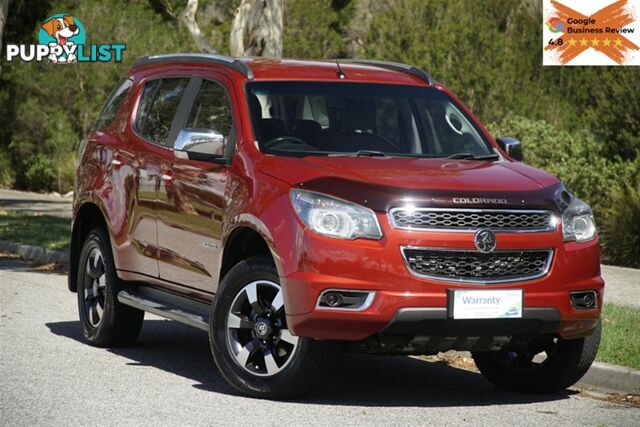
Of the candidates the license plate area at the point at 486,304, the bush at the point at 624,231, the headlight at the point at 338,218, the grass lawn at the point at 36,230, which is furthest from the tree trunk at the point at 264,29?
the license plate area at the point at 486,304

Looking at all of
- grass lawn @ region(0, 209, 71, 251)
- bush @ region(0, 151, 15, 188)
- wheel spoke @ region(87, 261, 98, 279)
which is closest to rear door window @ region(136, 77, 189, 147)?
wheel spoke @ region(87, 261, 98, 279)

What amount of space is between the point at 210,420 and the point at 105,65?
2735cm

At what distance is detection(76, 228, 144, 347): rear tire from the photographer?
383 inches

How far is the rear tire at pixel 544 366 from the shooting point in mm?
8195

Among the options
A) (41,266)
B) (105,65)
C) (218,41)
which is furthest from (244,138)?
(218,41)

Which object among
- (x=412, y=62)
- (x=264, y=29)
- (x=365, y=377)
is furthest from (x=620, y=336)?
(x=412, y=62)

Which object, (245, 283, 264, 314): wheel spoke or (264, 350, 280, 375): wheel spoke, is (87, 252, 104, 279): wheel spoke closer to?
(245, 283, 264, 314): wheel spoke

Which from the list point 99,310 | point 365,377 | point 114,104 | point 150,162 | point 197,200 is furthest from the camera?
point 114,104

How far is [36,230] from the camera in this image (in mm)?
18828

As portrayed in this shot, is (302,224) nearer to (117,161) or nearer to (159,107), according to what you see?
(159,107)

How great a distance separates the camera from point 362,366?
9.52 m

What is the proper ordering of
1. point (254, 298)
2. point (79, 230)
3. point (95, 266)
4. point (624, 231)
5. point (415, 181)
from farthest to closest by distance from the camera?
1. point (624, 231)
2. point (79, 230)
3. point (95, 266)
4. point (254, 298)
5. point (415, 181)

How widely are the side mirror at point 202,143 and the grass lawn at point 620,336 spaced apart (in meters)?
2.96

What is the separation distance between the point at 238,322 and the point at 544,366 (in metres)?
1.97
